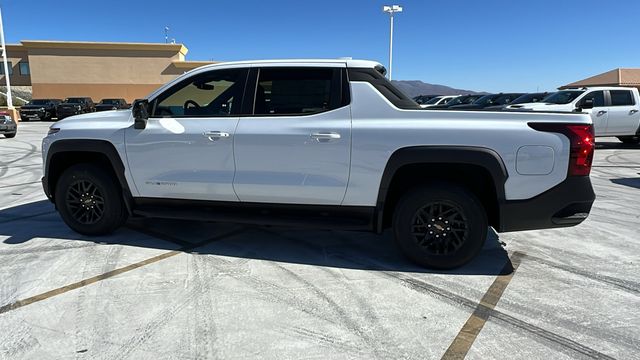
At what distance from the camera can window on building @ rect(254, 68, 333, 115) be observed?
423 centimetres

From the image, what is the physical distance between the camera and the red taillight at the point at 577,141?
369cm

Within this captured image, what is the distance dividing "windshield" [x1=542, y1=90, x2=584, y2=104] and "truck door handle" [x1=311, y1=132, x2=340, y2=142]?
12622 mm

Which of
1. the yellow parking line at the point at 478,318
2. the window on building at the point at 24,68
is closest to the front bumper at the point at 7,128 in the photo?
the yellow parking line at the point at 478,318

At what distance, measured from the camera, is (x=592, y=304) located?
138 inches

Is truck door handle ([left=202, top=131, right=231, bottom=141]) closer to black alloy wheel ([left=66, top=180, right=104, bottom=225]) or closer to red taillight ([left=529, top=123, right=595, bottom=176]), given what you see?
black alloy wheel ([left=66, top=180, right=104, bottom=225])

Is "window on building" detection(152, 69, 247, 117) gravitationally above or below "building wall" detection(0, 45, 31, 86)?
below

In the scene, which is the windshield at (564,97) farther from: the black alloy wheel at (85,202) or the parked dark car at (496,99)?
the black alloy wheel at (85,202)

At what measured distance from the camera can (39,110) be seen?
29.6m

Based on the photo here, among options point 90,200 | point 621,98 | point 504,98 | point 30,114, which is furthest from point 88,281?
point 30,114

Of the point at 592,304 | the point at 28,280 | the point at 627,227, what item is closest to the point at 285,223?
the point at 28,280

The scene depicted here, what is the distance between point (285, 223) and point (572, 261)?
2.87 metres

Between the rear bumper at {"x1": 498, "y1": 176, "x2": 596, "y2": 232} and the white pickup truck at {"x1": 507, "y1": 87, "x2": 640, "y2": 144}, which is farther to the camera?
the white pickup truck at {"x1": 507, "y1": 87, "x2": 640, "y2": 144}

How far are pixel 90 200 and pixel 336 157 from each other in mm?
2863

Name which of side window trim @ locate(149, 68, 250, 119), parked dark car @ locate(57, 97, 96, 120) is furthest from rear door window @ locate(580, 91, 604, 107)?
parked dark car @ locate(57, 97, 96, 120)
